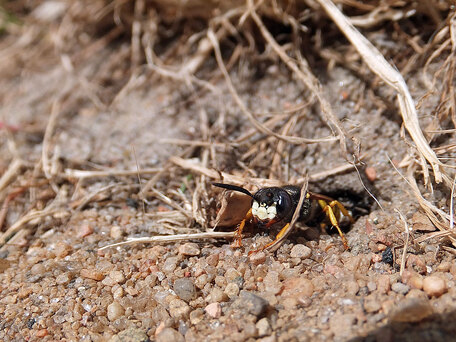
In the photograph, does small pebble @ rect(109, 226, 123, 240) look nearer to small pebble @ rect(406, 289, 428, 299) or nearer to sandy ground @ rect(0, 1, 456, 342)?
sandy ground @ rect(0, 1, 456, 342)

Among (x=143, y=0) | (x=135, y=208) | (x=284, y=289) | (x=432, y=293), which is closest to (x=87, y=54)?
(x=143, y=0)

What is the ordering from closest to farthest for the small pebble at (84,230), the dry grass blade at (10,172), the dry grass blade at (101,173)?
the small pebble at (84,230) → the dry grass blade at (101,173) → the dry grass blade at (10,172)

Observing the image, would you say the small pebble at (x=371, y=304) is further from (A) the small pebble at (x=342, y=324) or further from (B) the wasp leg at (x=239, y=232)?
(B) the wasp leg at (x=239, y=232)

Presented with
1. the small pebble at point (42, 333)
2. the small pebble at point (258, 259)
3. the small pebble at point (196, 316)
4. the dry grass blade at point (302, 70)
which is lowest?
the small pebble at point (42, 333)

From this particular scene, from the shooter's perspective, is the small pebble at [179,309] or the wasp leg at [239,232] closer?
the small pebble at [179,309]

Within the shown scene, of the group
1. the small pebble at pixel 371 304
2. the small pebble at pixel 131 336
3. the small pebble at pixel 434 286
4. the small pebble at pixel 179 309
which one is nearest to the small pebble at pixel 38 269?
the small pebble at pixel 131 336

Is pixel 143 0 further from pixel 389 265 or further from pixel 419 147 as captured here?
pixel 389 265
